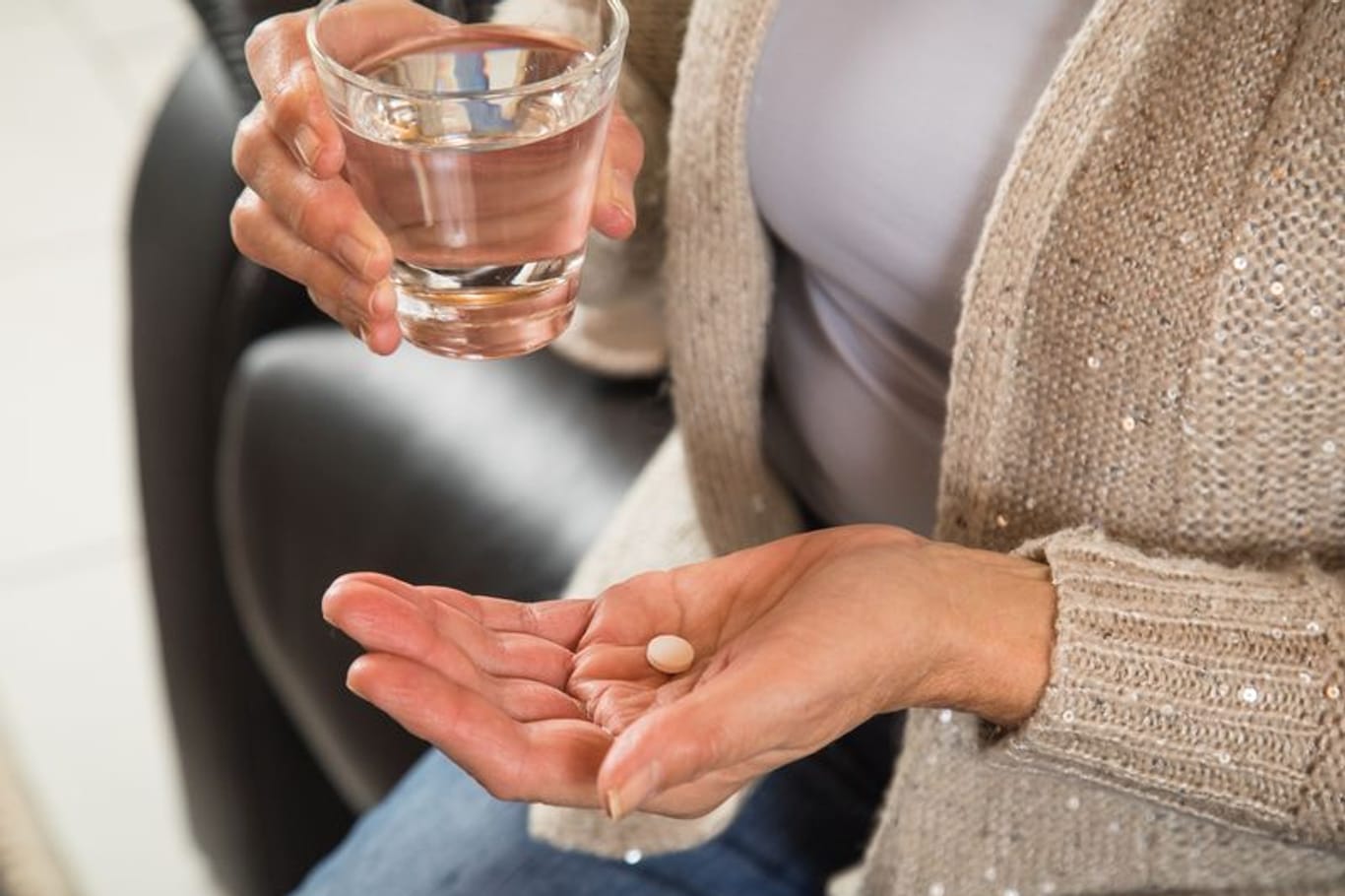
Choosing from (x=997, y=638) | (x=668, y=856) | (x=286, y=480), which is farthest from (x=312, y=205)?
(x=286, y=480)

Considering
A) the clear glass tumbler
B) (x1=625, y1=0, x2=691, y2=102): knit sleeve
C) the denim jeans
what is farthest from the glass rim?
the denim jeans

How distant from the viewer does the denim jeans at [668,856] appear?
2.49 ft

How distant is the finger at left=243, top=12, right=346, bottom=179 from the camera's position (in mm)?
Answer: 483

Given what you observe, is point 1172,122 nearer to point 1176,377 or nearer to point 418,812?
point 1176,377

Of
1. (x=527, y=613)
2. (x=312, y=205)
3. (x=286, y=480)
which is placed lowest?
(x=286, y=480)

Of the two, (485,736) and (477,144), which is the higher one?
(477,144)

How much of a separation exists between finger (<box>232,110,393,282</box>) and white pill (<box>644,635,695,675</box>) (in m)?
0.13

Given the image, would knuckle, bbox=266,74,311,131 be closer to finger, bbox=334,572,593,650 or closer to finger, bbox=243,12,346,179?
finger, bbox=243,12,346,179

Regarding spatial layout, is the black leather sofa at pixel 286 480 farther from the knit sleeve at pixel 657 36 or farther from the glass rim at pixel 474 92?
the glass rim at pixel 474 92

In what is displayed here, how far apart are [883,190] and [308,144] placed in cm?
23

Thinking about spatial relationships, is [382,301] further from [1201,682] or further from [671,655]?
[1201,682]

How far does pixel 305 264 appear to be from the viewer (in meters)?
0.52

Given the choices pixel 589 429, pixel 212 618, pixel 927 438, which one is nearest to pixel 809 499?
pixel 927 438

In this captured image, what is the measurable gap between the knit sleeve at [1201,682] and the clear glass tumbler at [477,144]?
0.69 feet
